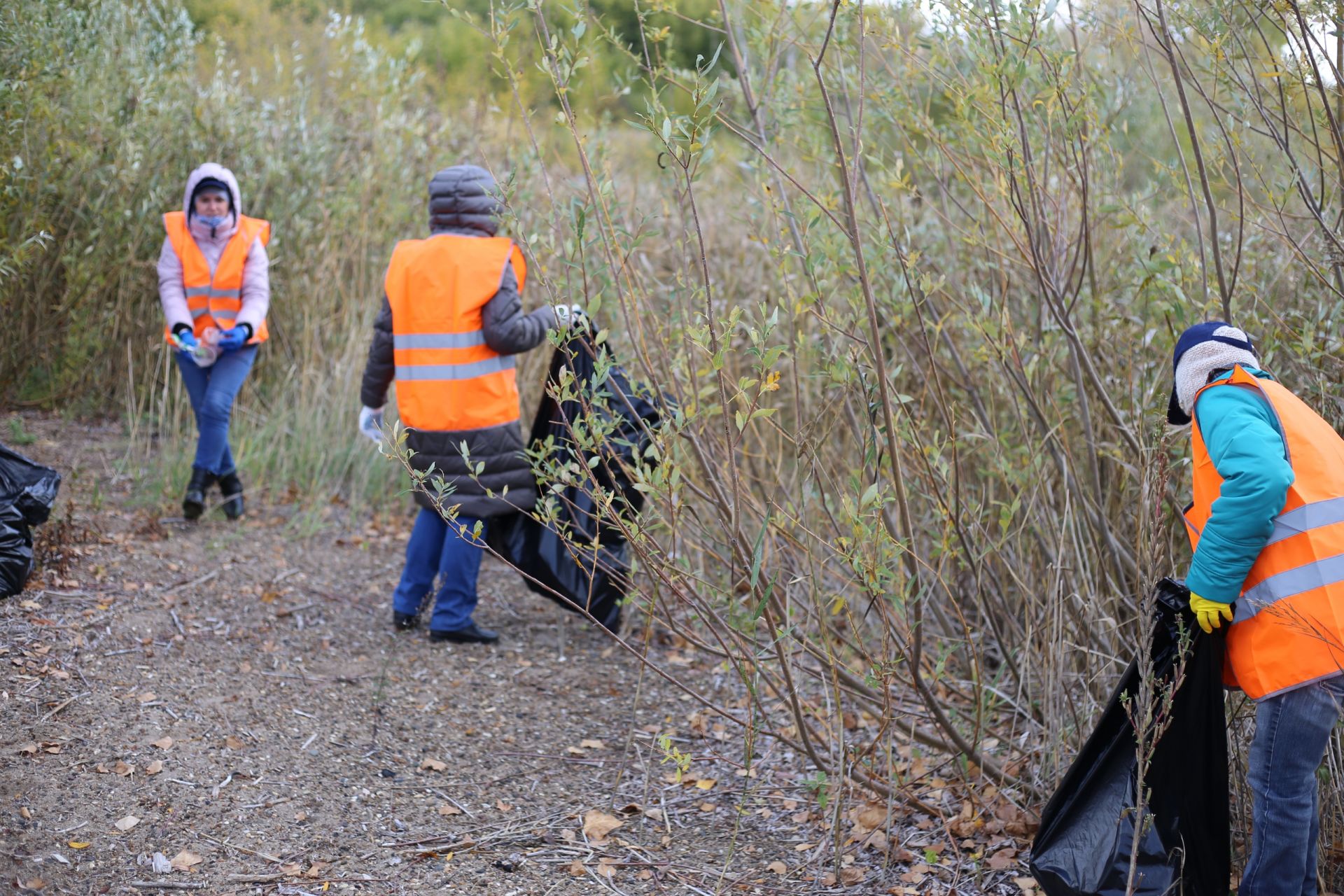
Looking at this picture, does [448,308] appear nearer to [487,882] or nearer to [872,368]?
[872,368]

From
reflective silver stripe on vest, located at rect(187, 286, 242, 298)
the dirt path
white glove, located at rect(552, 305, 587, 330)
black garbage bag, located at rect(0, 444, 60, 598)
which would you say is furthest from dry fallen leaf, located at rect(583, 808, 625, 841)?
reflective silver stripe on vest, located at rect(187, 286, 242, 298)

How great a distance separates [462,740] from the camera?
3559mm

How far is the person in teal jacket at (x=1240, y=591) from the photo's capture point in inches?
87.5

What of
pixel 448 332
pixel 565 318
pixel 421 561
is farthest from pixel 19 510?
pixel 565 318

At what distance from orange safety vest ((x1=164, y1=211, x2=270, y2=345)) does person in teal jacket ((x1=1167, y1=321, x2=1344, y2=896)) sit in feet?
14.1

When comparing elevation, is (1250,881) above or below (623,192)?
below

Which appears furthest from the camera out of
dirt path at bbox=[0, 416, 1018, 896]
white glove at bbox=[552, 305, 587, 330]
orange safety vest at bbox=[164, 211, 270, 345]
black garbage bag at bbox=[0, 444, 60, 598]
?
orange safety vest at bbox=[164, 211, 270, 345]

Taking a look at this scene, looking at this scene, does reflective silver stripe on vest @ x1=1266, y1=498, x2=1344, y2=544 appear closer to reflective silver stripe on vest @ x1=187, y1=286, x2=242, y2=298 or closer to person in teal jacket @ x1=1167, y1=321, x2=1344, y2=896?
person in teal jacket @ x1=1167, y1=321, x2=1344, y2=896

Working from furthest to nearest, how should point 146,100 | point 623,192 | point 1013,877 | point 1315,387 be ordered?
point 623,192 → point 146,100 → point 1315,387 → point 1013,877

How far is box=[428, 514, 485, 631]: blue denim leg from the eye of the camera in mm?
4148

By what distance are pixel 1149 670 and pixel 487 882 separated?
1.69 m

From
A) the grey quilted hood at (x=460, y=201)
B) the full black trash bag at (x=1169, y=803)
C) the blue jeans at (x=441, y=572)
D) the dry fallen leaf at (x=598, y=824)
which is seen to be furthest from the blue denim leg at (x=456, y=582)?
the full black trash bag at (x=1169, y=803)

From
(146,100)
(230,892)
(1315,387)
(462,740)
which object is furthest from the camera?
(146,100)

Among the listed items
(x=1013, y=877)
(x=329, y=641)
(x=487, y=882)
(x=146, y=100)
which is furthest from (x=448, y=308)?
(x=146, y=100)
